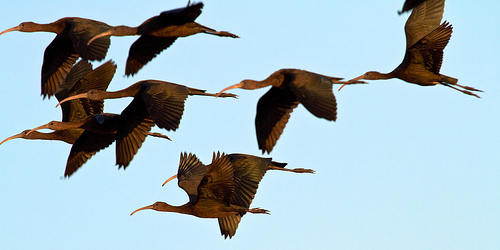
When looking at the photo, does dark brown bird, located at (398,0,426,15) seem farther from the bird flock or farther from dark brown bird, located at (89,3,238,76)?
dark brown bird, located at (89,3,238,76)

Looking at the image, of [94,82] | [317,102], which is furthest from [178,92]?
[94,82]

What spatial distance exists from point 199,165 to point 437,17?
5.23 metres

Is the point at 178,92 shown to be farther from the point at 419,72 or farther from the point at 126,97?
the point at 419,72

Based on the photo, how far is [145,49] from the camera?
59.4 ft

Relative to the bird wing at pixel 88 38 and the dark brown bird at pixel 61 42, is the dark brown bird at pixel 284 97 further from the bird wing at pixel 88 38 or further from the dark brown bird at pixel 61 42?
the dark brown bird at pixel 61 42

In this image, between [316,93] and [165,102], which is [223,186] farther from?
[316,93]

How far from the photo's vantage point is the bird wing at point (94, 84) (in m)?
20.3

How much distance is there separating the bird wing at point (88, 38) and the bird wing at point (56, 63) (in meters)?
0.93

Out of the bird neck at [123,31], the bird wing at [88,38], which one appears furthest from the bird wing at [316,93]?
the bird wing at [88,38]

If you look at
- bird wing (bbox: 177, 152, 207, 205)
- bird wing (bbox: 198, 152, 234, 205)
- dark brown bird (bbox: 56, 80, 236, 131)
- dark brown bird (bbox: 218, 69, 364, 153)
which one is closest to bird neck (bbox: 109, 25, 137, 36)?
dark brown bird (bbox: 56, 80, 236, 131)

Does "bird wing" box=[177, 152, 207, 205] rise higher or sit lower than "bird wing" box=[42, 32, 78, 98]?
lower

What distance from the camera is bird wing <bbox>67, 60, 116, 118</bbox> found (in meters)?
20.3

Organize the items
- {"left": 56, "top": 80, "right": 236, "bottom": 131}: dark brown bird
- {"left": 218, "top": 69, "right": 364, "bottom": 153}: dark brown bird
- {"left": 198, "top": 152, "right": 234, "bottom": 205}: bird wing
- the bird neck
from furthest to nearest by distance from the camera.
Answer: the bird neck
{"left": 56, "top": 80, "right": 236, "bottom": 131}: dark brown bird
{"left": 198, "top": 152, "right": 234, "bottom": 205}: bird wing
{"left": 218, "top": 69, "right": 364, "bottom": 153}: dark brown bird

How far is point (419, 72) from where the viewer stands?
17.4 m
